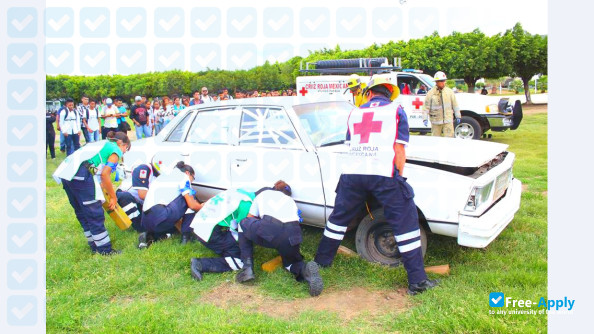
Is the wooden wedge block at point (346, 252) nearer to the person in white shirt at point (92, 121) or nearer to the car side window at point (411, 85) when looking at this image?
the car side window at point (411, 85)

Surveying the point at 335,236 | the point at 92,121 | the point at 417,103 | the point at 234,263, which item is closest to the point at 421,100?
the point at 417,103

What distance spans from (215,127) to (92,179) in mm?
1416

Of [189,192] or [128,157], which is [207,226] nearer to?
[189,192]

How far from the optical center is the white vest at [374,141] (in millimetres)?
3594

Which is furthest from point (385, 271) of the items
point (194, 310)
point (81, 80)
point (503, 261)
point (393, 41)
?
point (81, 80)

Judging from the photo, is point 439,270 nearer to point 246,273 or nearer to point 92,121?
point 246,273

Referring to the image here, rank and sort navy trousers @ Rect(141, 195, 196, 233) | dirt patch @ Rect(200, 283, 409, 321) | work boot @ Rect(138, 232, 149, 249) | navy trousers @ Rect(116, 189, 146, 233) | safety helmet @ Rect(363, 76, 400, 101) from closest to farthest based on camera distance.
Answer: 1. dirt patch @ Rect(200, 283, 409, 321)
2. safety helmet @ Rect(363, 76, 400, 101)
3. navy trousers @ Rect(141, 195, 196, 233)
4. work boot @ Rect(138, 232, 149, 249)
5. navy trousers @ Rect(116, 189, 146, 233)

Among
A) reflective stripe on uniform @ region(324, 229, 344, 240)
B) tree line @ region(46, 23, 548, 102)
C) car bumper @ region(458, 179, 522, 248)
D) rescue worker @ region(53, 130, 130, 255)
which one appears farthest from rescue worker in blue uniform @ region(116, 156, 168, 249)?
tree line @ region(46, 23, 548, 102)

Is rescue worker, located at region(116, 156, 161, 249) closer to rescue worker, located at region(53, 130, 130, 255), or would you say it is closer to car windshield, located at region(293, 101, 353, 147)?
rescue worker, located at region(53, 130, 130, 255)

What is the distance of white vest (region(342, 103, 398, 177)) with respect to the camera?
359 cm

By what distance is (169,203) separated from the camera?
4.68 meters

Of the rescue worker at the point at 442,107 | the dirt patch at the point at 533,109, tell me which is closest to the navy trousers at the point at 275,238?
the rescue worker at the point at 442,107

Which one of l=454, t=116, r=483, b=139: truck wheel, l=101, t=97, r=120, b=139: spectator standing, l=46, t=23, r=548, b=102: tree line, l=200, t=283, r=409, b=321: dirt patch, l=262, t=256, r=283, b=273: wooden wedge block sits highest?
l=46, t=23, r=548, b=102: tree line

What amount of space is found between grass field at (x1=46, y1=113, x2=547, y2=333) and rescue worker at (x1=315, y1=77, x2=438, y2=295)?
0.33m
